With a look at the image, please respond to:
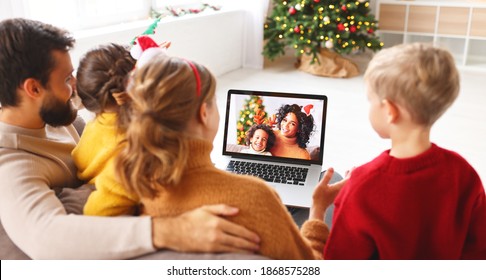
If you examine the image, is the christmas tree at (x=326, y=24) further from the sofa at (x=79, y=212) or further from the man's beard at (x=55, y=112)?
the sofa at (x=79, y=212)

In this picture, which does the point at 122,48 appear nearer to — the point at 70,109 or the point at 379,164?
the point at 70,109

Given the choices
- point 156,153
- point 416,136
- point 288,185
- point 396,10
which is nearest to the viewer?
point 156,153

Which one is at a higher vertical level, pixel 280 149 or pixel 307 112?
pixel 307 112

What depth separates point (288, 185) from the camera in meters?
1.66

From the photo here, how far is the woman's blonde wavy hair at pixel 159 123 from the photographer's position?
0.92 m

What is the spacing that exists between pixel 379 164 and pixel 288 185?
644 millimetres

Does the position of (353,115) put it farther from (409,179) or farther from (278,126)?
(409,179)

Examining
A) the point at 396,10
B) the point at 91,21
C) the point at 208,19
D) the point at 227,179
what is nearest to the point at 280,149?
the point at 227,179

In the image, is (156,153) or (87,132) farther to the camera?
(87,132)

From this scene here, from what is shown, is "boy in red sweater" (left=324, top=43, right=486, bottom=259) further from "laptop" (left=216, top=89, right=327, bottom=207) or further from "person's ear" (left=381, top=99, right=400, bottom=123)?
"laptop" (left=216, top=89, right=327, bottom=207)

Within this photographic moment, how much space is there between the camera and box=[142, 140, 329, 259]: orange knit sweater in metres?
0.98

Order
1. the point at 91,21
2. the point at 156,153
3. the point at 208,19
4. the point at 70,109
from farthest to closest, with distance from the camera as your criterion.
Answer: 1. the point at 208,19
2. the point at 91,21
3. the point at 70,109
4. the point at 156,153

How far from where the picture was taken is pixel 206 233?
0.95 meters

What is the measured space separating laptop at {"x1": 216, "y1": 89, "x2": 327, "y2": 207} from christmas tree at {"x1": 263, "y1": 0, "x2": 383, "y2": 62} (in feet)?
10.6
